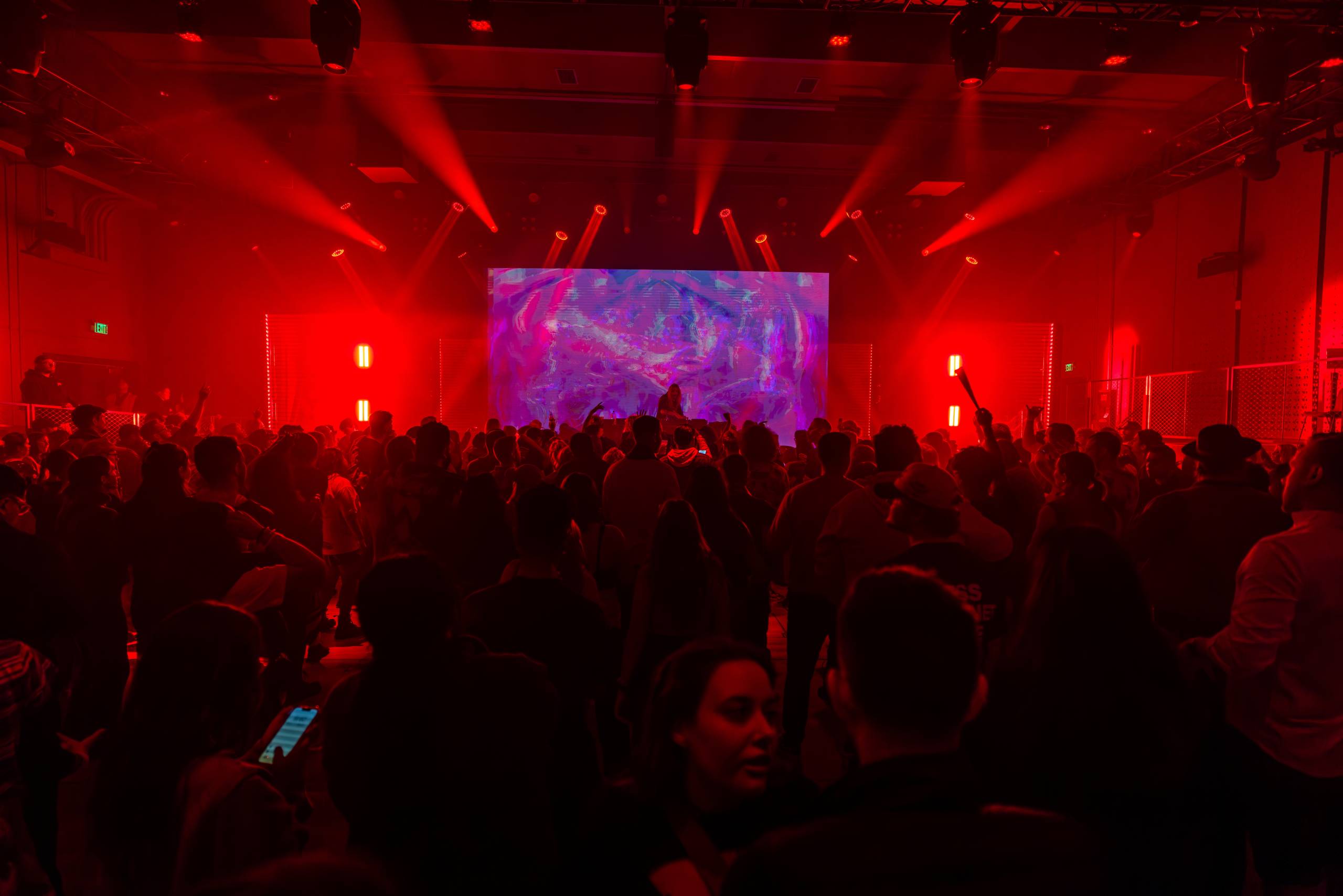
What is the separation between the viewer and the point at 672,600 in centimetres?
288

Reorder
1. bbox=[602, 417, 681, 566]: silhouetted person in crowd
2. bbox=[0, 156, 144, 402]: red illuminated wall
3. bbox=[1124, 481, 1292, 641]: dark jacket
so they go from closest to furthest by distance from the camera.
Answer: bbox=[1124, 481, 1292, 641]: dark jacket → bbox=[602, 417, 681, 566]: silhouetted person in crowd → bbox=[0, 156, 144, 402]: red illuminated wall

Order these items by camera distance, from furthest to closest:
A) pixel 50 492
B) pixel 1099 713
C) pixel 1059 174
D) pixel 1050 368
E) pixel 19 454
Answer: pixel 1050 368, pixel 1059 174, pixel 19 454, pixel 50 492, pixel 1099 713

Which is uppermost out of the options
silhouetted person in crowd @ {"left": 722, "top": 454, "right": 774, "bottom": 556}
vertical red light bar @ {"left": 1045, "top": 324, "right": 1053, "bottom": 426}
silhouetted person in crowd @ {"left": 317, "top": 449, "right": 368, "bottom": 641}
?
vertical red light bar @ {"left": 1045, "top": 324, "right": 1053, "bottom": 426}

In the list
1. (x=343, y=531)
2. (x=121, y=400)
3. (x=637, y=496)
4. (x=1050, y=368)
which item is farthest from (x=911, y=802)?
(x=1050, y=368)

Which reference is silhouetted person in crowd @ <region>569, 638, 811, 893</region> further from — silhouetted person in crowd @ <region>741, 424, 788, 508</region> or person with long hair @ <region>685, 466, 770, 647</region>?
silhouetted person in crowd @ <region>741, 424, 788, 508</region>

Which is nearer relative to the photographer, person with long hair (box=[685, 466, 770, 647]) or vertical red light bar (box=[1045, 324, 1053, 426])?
person with long hair (box=[685, 466, 770, 647])

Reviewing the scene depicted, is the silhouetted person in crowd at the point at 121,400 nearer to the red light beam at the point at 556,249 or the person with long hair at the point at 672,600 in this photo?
the red light beam at the point at 556,249

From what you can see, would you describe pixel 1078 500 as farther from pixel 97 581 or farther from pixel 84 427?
pixel 84 427

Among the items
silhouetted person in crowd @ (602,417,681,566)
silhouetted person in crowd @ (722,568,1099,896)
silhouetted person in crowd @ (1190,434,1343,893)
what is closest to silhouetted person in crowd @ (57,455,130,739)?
silhouetted person in crowd @ (602,417,681,566)

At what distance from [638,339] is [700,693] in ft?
40.9

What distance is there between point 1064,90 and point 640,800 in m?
11.6

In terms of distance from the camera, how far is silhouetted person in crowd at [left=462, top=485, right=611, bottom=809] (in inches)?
82.4

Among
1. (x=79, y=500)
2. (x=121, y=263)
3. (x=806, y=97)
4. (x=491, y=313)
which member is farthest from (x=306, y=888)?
(x=121, y=263)

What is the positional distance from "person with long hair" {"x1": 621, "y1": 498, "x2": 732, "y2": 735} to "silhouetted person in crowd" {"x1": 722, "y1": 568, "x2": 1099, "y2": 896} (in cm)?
178
